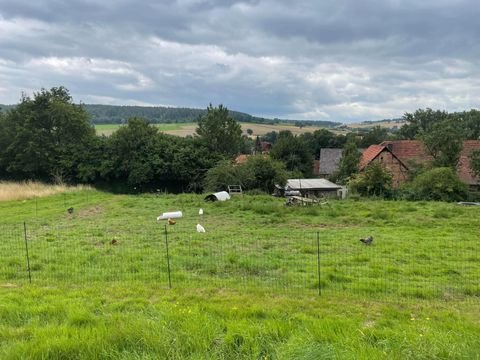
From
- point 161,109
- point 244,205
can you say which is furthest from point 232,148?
point 161,109

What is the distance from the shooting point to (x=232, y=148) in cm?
4312

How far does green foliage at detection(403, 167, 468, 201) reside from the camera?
2653cm

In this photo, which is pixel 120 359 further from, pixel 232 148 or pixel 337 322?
pixel 232 148

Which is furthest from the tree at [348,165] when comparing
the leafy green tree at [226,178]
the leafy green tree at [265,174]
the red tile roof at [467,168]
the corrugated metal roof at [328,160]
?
the corrugated metal roof at [328,160]

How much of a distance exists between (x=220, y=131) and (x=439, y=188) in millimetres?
22764

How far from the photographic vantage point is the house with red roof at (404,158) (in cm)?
3856

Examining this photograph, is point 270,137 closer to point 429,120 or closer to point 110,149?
point 429,120

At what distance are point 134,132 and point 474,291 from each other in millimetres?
36077

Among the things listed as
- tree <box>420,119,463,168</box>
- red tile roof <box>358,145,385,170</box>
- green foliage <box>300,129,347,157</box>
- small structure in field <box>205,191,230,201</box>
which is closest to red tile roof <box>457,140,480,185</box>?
tree <box>420,119,463,168</box>

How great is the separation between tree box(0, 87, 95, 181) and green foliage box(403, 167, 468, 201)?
30.8 meters

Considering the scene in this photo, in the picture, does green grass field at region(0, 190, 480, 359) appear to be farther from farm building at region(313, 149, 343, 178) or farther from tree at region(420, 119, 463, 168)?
farm building at region(313, 149, 343, 178)

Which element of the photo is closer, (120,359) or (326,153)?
(120,359)

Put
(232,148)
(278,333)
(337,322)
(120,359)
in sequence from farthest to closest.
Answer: (232,148)
(337,322)
(278,333)
(120,359)

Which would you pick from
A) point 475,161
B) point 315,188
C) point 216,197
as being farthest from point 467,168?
point 216,197
